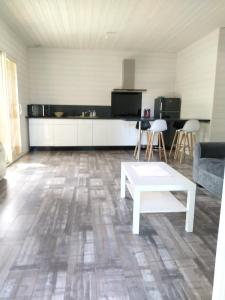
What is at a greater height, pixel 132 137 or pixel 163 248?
pixel 132 137

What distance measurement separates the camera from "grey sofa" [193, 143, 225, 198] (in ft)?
9.19

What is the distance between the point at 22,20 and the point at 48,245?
3.82 meters

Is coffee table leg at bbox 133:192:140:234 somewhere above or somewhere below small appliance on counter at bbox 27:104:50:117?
below

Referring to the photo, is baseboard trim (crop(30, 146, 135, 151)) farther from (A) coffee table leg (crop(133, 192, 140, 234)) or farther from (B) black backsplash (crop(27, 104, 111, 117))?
(A) coffee table leg (crop(133, 192, 140, 234))

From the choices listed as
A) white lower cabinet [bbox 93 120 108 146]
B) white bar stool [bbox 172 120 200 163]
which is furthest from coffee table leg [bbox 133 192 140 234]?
white lower cabinet [bbox 93 120 108 146]

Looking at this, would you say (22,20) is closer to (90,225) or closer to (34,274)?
(90,225)

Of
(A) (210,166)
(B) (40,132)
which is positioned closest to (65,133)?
(B) (40,132)

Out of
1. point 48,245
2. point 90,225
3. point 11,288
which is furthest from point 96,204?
point 11,288

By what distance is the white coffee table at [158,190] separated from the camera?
2.11 m

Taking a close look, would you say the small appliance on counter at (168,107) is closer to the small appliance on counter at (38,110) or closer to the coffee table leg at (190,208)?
the small appliance on counter at (38,110)

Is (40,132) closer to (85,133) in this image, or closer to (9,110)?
(85,133)

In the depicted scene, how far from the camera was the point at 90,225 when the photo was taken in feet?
7.47

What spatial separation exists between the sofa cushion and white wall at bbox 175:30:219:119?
189 centimetres

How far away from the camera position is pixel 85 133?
19.5 feet
